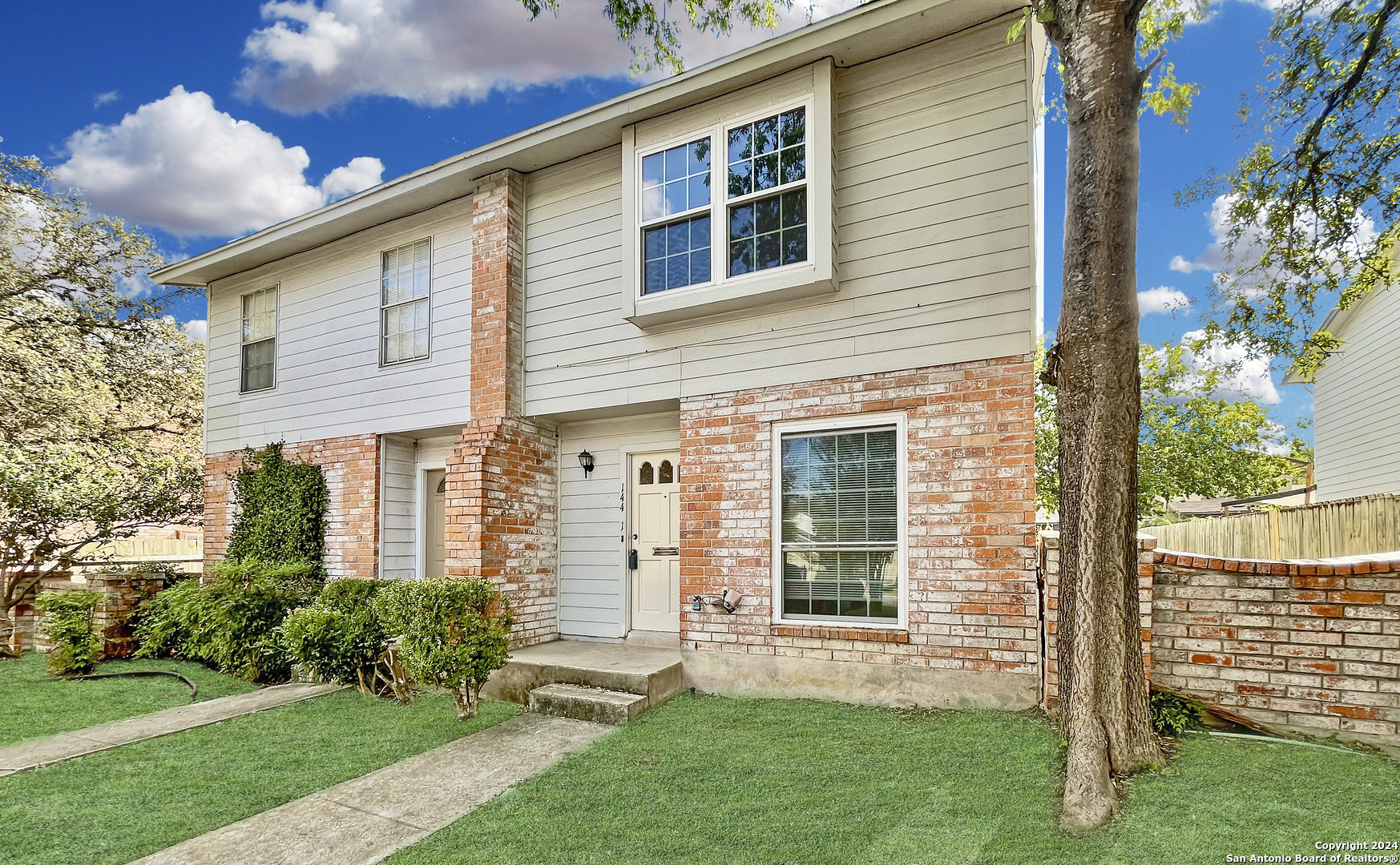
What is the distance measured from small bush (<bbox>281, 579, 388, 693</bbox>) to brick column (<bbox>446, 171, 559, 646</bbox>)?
840 mm

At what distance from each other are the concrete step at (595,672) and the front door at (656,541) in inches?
16.4

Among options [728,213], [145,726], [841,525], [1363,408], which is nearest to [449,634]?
[145,726]

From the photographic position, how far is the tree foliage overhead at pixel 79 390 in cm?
906

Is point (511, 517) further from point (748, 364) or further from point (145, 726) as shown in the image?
point (145, 726)

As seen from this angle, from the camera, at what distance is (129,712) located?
5.76 metres

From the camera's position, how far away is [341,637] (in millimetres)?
6184

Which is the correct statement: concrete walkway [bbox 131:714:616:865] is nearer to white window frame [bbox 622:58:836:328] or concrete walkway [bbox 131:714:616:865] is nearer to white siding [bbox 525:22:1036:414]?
white siding [bbox 525:22:1036:414]

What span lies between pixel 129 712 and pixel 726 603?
5001mm

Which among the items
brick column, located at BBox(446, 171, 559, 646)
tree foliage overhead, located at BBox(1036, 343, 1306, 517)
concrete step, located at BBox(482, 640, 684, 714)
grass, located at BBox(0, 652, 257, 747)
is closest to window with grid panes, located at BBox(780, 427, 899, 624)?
concrete step, located at BBox(482, 640, 684, 714)

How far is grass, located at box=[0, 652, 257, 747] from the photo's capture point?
5430 millimetres

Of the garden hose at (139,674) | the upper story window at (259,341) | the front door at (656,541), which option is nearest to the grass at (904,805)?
the front door at (656,541)

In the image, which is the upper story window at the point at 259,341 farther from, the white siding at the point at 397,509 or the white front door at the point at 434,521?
the white front door at the point at 434,521

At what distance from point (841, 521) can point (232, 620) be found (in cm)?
619

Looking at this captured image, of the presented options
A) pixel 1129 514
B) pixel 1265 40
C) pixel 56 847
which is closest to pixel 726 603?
pixel 1129 514
